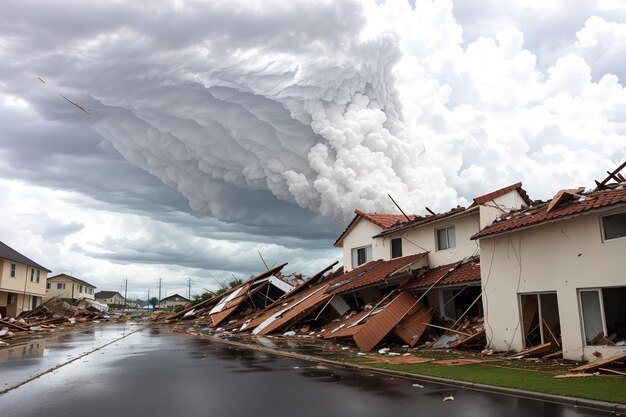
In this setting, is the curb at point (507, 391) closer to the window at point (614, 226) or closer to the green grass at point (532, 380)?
the green grass at point (532, 380)

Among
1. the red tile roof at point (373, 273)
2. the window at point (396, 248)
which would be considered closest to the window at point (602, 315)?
the red tile roof at point (373, 273)

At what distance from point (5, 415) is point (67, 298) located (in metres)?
83.3

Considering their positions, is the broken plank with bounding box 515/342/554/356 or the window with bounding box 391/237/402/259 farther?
the window with bounding box 391/237/402/259

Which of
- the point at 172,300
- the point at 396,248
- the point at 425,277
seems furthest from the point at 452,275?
the point at 172,300

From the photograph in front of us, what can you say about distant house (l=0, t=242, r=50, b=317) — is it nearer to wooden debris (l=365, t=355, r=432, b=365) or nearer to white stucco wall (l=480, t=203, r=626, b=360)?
wooden debris (l=365, t=355, r=432, b=365)

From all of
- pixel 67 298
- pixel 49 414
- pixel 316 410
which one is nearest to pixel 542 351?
pixel 316 410

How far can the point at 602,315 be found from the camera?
1332 centimetres

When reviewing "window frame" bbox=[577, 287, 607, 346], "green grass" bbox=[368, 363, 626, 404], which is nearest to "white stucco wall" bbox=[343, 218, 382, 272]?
"window frame" bbox=[577, 287, 607, 346]

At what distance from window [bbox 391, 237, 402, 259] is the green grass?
1326 centimetres

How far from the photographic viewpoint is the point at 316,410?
797 centimetres

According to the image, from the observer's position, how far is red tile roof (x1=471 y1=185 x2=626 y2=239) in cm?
1320

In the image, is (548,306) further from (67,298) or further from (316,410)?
(67,298)

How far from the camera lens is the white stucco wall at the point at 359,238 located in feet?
95.2

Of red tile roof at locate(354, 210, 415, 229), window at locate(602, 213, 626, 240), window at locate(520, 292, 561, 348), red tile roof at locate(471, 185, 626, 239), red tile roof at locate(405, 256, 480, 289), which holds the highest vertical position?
red tile roof at locate(354, 210, 415, 229)
